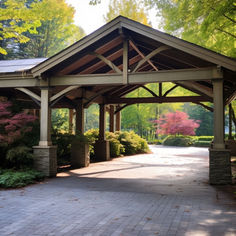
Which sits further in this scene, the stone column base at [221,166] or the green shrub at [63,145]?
the green shrub at [63,145]

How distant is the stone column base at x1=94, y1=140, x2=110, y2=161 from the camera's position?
1594cm

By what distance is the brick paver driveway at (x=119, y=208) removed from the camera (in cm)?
474

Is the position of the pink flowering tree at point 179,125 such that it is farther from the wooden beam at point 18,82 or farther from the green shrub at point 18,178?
the green shrub at point 18,178

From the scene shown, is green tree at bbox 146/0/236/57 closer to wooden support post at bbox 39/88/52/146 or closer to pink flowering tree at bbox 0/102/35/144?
wooden support post at bbox 39/88/52/146

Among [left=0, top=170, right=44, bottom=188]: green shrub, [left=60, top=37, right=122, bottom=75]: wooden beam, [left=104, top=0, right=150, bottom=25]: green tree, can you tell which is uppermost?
[left=104, top=0, right=150, bottom=25]: green tree

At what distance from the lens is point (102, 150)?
16047 millimetres

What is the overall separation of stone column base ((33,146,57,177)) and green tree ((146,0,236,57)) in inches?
253

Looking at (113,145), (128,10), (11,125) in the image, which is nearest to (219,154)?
(11,125)

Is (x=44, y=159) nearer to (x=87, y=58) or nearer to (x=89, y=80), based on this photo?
(x=89, y=80)

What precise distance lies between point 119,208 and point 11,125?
203 inches

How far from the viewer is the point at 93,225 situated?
494 cm

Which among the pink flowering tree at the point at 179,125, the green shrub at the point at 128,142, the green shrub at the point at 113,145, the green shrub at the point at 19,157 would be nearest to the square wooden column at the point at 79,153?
the green shrub at the point at 19,157

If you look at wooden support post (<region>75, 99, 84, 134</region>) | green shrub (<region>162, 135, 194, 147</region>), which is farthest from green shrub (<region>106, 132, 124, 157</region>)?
green shrub (<region>162, 135, 194, 147</region>)

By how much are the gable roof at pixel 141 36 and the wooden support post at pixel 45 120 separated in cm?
93
